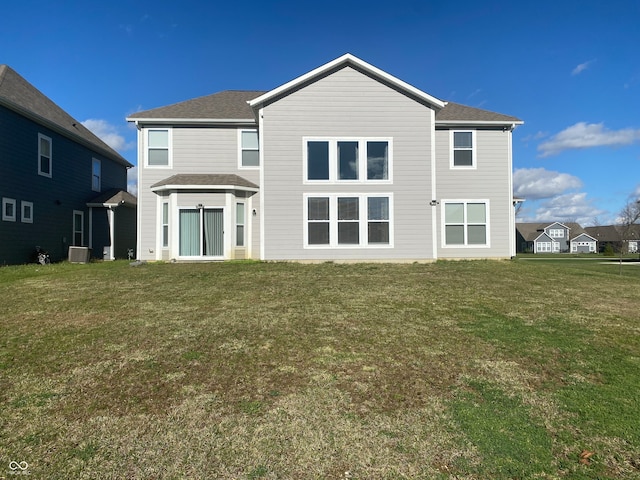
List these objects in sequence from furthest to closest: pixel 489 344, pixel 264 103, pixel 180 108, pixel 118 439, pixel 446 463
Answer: pixel 180 108 → pixel 264 103 → pixel 489 344 → pixel 118 439 → pixel 446 463

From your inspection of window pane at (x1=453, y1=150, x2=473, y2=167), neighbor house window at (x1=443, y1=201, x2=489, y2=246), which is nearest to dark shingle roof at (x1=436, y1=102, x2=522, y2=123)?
window pane at (x1=453, y1=150, x2=473, y2=167)

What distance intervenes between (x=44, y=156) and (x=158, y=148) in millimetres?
5861

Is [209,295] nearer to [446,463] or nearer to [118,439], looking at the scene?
[118,439]

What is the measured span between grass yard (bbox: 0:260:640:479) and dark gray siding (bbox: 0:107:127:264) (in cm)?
988

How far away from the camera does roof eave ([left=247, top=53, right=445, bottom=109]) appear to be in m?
13.5

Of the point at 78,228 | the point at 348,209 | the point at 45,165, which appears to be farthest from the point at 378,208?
the point at 78,228

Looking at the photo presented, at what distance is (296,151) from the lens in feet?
45.1

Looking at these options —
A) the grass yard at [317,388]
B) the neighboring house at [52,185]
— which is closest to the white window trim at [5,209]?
the neighboring house at [52,185]

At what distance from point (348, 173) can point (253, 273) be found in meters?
5.42

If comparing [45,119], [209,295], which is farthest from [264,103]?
[45,119]

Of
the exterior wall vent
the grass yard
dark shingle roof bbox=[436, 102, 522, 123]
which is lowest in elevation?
the grass yard

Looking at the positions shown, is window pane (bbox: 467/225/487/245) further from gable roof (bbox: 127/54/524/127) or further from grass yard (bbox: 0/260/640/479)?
grass yard (bbox: 0/260/640/479)

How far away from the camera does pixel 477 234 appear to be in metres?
15.4

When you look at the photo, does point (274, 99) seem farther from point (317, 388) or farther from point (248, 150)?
point (317, 388)
